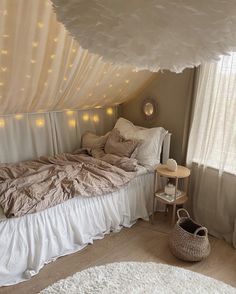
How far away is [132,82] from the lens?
3.30 meters

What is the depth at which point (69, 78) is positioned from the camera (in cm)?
270

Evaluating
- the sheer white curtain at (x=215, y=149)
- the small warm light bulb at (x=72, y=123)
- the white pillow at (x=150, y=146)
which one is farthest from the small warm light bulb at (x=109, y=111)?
the sheer white curtain at (x=215, y=149)

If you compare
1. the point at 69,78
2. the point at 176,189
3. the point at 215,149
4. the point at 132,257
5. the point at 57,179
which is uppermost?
the point at 69,78

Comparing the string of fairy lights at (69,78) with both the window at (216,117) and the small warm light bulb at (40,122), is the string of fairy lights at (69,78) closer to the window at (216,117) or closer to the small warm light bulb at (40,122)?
the small warm light bulb at (40,122)

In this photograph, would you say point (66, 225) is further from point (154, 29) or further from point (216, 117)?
point (154, 29)

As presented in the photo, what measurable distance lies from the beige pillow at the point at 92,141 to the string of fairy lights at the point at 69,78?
0.74ft

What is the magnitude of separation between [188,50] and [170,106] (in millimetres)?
2484

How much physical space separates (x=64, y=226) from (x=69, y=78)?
1.43 metres

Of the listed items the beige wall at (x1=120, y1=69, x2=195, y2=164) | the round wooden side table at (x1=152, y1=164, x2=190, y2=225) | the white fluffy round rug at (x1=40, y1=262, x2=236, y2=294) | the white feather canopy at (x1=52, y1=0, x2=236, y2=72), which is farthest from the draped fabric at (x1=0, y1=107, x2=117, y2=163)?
the white feather canopy at (x1=52, y1=0, x2=236, y2=72)

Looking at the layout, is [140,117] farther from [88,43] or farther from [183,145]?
→ [88,43]

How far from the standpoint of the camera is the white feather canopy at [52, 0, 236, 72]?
0.61 meters

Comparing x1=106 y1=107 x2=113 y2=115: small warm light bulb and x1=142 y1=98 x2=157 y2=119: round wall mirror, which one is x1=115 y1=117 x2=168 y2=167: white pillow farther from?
x1=106 y1=107 x2=113 y2=115: small warm light bulb

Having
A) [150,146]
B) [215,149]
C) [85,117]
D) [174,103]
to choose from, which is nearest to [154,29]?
[215,149]

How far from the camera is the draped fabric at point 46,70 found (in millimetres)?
1894
